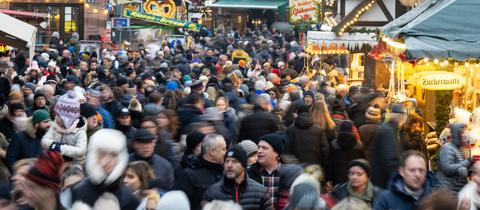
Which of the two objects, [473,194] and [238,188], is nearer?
[473,194]

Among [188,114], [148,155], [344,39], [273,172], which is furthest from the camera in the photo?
[344,39]

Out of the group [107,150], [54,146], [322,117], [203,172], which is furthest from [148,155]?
[322,117]

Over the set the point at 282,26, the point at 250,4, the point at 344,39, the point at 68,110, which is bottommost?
the point at 68,110

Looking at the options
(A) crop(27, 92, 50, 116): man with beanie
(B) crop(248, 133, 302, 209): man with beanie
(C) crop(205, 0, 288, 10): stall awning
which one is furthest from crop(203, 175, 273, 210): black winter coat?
(C) crop(205, 0, 288, 10): stall awning

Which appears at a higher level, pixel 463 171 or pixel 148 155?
pixel 148 155

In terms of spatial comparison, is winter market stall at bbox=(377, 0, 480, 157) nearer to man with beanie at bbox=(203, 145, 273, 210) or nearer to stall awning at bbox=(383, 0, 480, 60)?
stall awning at bbox=(383, 0, 480, 60)

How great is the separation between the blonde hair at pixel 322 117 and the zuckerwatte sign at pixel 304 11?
86.8ft

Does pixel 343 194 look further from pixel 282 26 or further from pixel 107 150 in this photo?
pixel 282 26

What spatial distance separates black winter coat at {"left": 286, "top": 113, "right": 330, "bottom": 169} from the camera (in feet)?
35.6

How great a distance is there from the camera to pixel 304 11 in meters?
38.8

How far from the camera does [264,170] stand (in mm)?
7965

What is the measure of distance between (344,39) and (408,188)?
56.8ft

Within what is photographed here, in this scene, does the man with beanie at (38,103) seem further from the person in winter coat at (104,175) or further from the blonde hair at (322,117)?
the person in winter coat at (104,175)

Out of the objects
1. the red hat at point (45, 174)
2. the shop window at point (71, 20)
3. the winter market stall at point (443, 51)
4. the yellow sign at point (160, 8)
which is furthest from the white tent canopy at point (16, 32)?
the yellow sign at point (160, 8)
